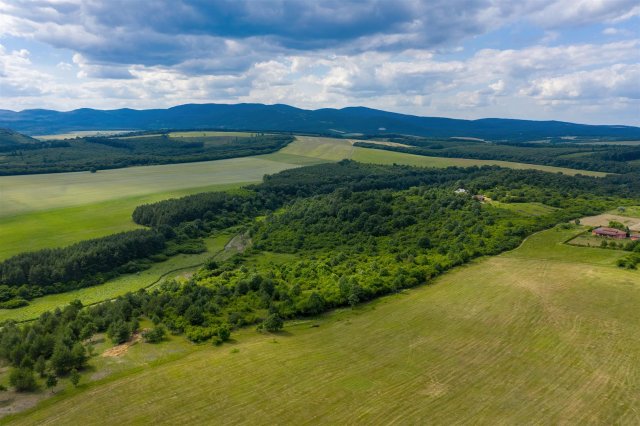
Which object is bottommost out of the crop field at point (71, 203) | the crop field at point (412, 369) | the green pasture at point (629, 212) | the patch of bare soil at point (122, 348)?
the patch of bare soil at point (122, 348)

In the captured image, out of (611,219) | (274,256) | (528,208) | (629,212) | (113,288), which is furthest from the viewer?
(528,208)

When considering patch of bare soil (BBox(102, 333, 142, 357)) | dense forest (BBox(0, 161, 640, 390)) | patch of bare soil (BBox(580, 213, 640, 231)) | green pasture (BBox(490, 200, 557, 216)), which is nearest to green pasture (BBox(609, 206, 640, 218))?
patch of bare soil (BBox(580, 213, 640, 231))

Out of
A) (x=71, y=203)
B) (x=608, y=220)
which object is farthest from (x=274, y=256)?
(x=608, y=220)

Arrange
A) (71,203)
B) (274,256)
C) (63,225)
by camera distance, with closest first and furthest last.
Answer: (274,256), (63,225), (71,203)

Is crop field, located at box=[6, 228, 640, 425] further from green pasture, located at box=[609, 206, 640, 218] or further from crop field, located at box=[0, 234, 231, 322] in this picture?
green pasture, located at box=[609, 206, 640, 218]

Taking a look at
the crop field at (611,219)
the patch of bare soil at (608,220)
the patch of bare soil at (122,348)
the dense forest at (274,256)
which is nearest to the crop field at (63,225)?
the dense forest at (274,256)

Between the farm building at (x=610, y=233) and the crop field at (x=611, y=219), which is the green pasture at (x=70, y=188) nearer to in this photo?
the crop field at (x=611, y=219)

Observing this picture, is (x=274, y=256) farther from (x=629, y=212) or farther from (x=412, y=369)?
(x=629, y=212)

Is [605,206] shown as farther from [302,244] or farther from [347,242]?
[302,244]
